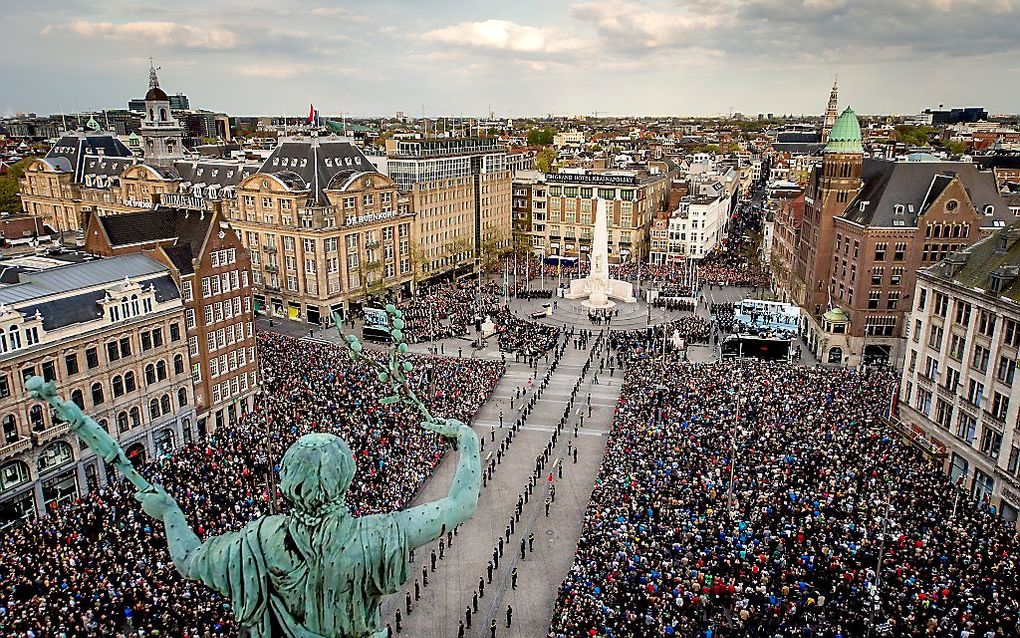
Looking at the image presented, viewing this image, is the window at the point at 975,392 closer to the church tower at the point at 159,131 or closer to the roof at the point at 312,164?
the roof at the point at 312,164

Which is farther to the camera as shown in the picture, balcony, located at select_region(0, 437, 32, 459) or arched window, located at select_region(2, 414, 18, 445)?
arched window, located at select_region(2, 414, 18, 445)

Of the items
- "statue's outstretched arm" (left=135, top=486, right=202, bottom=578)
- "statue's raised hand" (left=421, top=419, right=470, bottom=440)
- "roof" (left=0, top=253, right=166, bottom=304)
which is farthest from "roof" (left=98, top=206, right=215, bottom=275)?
"statue's raised hand" (left=421, top=419, right=470, bottom=440)

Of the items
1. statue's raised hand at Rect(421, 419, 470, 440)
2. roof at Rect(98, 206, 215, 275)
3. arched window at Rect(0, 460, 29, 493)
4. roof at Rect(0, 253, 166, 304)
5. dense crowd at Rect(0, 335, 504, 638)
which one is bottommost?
dense crowd at Rect(0, 335, 504, 638)

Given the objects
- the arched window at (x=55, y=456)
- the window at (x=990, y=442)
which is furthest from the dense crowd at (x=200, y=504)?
the window at (x=990, y=442)

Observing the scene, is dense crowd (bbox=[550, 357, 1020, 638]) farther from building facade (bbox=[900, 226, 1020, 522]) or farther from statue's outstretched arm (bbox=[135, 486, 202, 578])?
statue's outstretched arm (bbox=[135, 486, 202, 578])

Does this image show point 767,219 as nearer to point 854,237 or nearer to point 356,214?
point 854,237

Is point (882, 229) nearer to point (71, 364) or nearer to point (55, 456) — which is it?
point (71, 364)

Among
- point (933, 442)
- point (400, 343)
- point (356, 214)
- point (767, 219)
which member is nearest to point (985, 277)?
point (933, 442)
